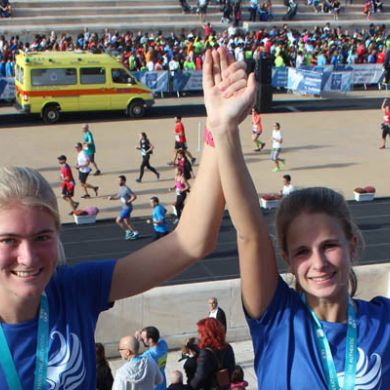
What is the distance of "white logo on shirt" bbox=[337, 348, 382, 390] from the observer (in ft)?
8.39

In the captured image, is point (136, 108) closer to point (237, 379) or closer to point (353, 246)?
point (237, 379)

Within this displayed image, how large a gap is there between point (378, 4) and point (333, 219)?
1489 inches

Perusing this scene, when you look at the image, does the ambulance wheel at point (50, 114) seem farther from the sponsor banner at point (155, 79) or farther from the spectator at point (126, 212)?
the spectator at point (126, 212)

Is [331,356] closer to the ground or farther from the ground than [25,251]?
closer to the ground

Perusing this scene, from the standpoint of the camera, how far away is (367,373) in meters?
2.57

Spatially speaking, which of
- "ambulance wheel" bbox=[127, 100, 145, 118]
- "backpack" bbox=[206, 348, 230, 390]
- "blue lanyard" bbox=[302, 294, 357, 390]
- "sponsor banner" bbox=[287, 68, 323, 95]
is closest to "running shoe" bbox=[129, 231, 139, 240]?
"backpack" bbox=[206, 348, 230, 390]

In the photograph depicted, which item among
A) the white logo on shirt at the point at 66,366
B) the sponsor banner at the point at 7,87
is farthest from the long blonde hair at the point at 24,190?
the sponsor banner at the point at 7,87

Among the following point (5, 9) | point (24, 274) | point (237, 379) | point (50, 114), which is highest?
point (24, 274)

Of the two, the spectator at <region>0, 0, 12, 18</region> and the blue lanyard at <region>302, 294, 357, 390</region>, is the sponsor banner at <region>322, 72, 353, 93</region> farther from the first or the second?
the blue lanyard at <region>302, 294, 357, 390</region>

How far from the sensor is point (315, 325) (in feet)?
8.68

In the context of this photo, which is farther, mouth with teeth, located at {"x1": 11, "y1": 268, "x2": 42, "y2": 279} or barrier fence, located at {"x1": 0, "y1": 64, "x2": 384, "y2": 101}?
barrier fence, located at {"x1": 0, "y1": 64, "x2": 384, "y2": 101}

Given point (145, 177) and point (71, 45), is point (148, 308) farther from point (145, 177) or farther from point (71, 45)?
point (71, 45)

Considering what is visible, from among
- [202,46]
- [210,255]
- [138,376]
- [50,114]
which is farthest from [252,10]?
[138,376]

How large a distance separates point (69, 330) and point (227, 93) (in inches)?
35.4
